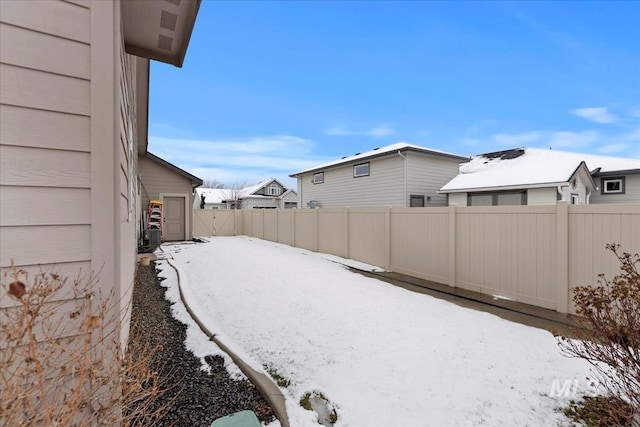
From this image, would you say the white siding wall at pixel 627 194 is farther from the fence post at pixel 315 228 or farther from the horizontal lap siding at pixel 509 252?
the fence post at pixel 315 228

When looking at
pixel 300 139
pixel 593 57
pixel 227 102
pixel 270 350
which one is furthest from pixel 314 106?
pixel 270 350

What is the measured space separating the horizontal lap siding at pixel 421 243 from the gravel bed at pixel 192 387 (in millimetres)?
5056

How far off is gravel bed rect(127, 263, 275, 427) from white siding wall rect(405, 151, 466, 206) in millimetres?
10921

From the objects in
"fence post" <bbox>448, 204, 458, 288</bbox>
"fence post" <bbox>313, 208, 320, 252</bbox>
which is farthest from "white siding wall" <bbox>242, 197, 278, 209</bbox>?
"fence post" <bbox>448, 204, 458, 288</bbox>

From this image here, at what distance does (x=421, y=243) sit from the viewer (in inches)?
275

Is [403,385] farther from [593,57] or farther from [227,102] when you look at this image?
[227,102]

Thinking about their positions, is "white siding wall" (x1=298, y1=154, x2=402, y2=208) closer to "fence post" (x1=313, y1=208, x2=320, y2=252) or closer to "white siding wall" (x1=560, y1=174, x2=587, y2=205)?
"fence post" (x1=313, y1=208, x2=320, y2=252)

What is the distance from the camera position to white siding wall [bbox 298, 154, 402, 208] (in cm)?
1307

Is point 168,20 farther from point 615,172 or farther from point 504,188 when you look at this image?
point 615,172

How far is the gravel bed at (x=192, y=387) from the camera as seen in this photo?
92.2 inches

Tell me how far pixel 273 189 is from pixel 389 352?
33.2 m

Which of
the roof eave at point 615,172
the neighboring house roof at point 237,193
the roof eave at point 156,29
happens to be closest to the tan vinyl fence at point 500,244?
the roof eave at point 156,29

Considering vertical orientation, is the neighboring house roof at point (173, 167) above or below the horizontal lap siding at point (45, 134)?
above

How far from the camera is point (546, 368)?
304 centimetres
